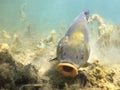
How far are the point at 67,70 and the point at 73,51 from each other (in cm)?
34

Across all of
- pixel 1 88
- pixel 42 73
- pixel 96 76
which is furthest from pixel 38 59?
pixel 1 88

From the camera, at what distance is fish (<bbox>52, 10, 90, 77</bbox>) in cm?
403

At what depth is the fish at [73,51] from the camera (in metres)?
4.03

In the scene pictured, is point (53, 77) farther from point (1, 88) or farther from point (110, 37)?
point (110, 37)

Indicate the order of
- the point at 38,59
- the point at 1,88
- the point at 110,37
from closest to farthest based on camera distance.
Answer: the point at 1,88, the point at 38,59, the point at 110,37

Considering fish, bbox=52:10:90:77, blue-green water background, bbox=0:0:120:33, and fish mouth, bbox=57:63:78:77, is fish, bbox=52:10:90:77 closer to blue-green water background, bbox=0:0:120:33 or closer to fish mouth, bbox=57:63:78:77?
fish mouth, bbox=57:63:78:77

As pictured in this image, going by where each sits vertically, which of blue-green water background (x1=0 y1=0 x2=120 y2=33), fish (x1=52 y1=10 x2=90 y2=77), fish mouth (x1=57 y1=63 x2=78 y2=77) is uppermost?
blue-green water background (x1=0 y1=0 x2=120 y2=33)

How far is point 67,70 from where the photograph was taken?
4172mm

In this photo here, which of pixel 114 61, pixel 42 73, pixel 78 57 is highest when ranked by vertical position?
pixel 78 57

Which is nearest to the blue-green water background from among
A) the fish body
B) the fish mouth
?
the fish body

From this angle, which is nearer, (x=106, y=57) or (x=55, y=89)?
(x=55, y=89)

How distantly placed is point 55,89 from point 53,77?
378 millimetres

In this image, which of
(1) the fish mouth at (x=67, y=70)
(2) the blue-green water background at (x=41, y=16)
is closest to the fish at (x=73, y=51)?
(1) the fish mouth at (x=67, y=70)

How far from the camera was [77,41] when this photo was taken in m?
4.32
